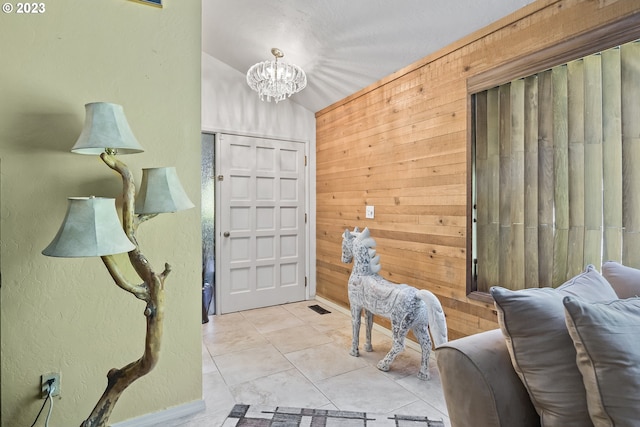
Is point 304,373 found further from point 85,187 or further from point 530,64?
point 530,64

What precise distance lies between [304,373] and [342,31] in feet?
8.43

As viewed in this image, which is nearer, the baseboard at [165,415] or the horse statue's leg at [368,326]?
the baseboard at [165,415]

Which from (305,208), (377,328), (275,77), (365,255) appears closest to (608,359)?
(365,255)

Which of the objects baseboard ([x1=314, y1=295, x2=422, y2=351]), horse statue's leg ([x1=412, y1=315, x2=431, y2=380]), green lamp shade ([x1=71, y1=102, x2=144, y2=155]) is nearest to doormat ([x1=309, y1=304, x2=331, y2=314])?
baseboard ([x1=314, y1=295, x2=422, y2=351])

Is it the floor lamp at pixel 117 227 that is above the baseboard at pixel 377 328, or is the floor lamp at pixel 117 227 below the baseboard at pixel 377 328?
above

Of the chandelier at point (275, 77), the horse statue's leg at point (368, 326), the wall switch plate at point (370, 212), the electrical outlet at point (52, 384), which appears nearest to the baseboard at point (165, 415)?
the electrical outlet at point (52, 384)

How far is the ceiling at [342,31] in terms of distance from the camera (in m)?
2.21

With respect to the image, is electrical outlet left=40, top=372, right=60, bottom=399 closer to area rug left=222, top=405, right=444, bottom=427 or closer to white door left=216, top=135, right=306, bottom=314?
area rug left=222, top=405, right=444, bottom=427

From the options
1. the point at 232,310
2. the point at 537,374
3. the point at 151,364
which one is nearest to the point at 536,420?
the point at 537,374

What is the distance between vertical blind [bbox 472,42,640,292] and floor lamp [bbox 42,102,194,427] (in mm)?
1959

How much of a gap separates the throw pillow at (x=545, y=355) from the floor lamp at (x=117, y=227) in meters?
1.29

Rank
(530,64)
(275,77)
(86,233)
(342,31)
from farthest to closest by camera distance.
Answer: (275,77) → (342,31) → (530,64) → (86,233)

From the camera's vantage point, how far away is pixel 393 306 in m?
2.33

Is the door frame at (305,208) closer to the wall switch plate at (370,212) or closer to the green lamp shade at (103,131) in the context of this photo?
the wall switch plate at (370,212)
